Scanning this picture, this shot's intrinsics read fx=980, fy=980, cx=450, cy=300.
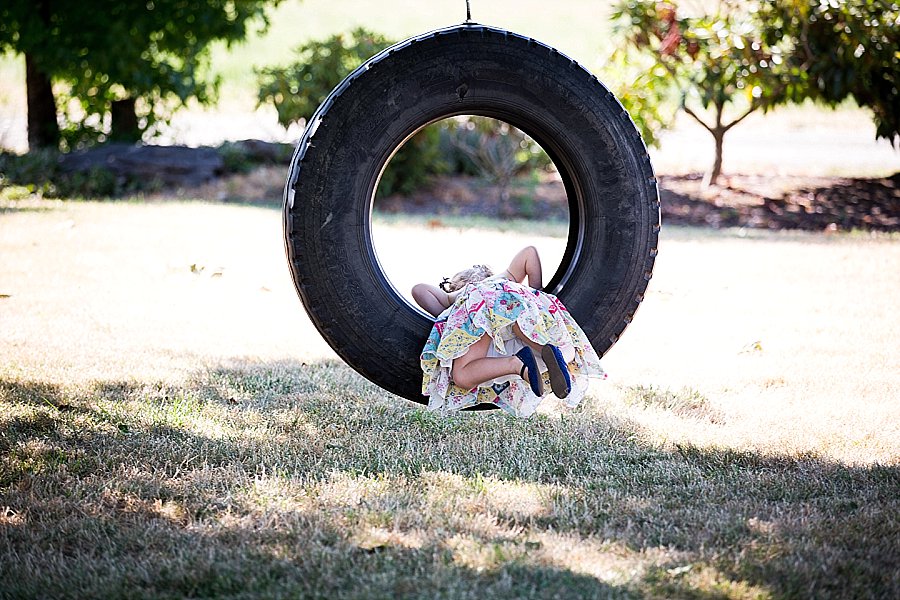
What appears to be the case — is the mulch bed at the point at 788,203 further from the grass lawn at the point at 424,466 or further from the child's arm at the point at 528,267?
the child's arm at the point at 528,267

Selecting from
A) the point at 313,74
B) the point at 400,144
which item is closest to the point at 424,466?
the point at 400,144

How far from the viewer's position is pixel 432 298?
4293 mm

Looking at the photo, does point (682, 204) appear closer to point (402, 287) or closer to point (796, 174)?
point (796, 174)

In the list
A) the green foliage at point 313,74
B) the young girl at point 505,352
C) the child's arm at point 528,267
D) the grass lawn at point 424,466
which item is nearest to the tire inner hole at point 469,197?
the green foliage at point 313,74

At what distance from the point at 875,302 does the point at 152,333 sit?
16.3 feet

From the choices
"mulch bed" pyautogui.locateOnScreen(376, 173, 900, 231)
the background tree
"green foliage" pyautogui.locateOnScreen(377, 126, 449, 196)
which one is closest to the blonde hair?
"mulch bed" pyautogui.locateOnScreen(376, 173, 900, 231)

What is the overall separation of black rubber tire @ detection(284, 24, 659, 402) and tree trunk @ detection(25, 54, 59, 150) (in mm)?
10876

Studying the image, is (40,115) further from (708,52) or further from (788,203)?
(788,203)

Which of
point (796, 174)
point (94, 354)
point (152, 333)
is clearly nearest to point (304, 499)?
point (94, 354)

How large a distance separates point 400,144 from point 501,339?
90 cm

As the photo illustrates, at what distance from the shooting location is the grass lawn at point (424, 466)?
2.86 metres

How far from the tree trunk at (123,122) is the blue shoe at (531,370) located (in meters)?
11.1

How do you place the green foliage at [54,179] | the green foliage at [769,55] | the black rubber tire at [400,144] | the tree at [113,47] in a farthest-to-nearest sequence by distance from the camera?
the tree at [113,47], the green foliage at [54,179], the green foliage at [769,55], the black rubber tire at [400,144]

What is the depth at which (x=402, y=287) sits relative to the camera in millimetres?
7297
